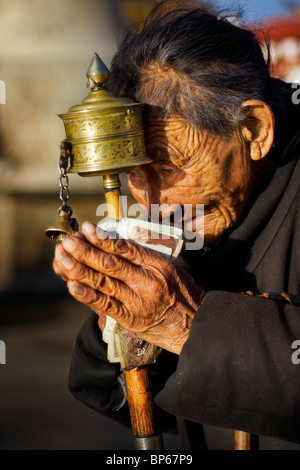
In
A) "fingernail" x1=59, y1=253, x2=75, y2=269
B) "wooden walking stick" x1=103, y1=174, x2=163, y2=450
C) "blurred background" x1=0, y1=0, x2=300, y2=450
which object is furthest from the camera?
"blurred background" x1=0, y1=0, x2=300, y2=450

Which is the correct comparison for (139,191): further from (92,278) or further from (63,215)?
(92,278)

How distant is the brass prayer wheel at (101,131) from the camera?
1920mm

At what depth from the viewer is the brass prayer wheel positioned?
1.92 meters

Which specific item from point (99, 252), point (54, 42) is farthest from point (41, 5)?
point (99, 252)

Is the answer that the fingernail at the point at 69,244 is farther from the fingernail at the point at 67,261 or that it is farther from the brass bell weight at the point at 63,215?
the brass bell weight at the point at 63,215

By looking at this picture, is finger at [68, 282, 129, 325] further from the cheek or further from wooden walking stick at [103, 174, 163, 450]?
the cheek

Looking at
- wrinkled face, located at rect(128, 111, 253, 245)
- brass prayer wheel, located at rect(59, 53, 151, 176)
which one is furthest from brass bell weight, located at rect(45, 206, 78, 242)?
wrinkled face, located at rect(128, 111, 253, 245)

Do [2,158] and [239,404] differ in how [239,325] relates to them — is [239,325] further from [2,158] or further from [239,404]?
[2,158]

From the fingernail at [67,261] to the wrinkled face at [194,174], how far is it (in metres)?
0.51

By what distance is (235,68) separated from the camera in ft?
7.42

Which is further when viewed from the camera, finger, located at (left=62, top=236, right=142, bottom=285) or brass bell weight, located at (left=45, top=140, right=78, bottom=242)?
brass bell weight, located at (left=45, top=140, right=78, bottom=242)

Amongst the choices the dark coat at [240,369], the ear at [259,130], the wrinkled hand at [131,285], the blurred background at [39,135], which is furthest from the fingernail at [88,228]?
the blurred background at [39,135]

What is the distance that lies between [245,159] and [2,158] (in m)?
5.08

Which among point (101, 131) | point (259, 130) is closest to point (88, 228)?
point (101, 131)
